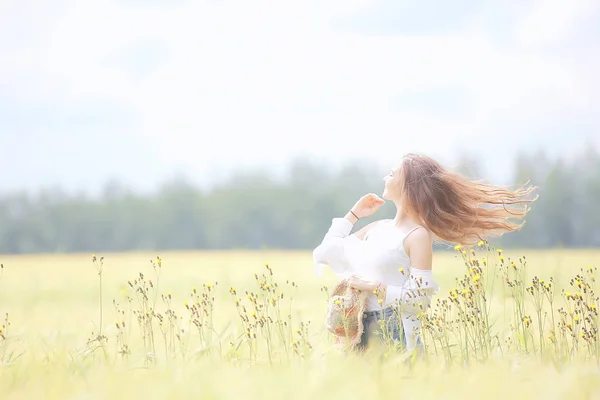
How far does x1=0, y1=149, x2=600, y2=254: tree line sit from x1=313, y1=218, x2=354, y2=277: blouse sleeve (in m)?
33.1

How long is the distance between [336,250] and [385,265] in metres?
0.44

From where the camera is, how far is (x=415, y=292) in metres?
4.88

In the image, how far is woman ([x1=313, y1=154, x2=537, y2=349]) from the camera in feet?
16.0

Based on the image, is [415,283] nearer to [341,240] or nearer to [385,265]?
[385,265]

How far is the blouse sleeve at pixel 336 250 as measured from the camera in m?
5.24

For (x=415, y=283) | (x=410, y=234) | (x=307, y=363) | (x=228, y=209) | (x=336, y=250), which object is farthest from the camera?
(x=228, y=209)

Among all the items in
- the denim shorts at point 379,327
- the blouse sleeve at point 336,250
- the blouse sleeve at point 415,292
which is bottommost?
the denim shorts at point 379,327

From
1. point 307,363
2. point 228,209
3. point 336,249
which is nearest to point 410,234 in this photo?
point 336,249

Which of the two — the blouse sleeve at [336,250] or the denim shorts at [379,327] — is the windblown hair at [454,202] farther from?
the denim shorts at [379,327]

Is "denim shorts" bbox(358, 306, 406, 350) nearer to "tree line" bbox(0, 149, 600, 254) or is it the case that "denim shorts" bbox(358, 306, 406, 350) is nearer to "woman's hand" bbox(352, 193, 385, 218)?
"woman's hand" bbox(352, 193, 385, 218)

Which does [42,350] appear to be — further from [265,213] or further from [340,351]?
[265,213]

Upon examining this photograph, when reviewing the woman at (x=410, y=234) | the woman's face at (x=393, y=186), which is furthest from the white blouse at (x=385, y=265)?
the woman's face at (x=393, y=186)

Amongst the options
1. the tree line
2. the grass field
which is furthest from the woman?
the tree line

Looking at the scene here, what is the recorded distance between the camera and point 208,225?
4391cm
